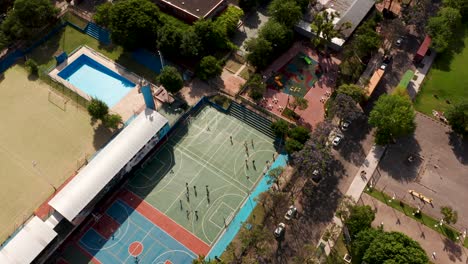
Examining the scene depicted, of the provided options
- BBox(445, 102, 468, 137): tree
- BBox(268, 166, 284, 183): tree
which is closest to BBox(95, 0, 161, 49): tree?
BBox(268, 166, 284, 183): tree

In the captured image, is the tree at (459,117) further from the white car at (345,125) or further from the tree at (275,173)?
the tree at (275,173)

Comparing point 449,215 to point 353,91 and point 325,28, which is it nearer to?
point 353,91

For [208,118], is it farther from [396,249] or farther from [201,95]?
[396,249]

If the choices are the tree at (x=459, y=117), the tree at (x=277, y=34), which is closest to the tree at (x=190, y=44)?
the tree at (x=277, y=34)

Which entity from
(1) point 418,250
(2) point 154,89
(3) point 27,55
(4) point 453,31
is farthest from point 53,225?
(4) point 453,31

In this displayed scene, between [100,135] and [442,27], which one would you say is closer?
[100,135]

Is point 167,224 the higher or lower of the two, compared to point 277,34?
lower

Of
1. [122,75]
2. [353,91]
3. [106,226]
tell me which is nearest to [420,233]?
[353,91]
